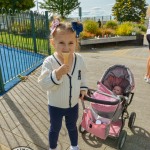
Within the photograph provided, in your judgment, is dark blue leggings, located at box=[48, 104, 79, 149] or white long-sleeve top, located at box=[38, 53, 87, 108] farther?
dark blue leggings, located at box=[48, 104, 79, 149]

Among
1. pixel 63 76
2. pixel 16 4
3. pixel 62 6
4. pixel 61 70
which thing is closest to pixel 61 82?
pixel 63 76

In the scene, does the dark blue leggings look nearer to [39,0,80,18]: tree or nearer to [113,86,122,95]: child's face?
[113,86,122,95]: child's face

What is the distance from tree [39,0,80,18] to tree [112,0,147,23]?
6018mm

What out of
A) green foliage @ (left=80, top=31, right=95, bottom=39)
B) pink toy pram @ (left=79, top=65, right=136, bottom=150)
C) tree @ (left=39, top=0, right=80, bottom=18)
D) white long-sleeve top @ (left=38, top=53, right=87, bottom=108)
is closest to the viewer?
white long-sleeve top @ (left=38, top=53, right=87, bottom=108)

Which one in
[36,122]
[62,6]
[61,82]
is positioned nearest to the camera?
[61,82]

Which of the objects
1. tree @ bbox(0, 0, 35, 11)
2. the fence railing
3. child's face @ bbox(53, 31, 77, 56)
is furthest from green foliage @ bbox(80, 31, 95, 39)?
tree @ bbox(0, 0, 35, 11)

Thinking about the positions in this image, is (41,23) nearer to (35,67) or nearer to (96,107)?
(35,67)

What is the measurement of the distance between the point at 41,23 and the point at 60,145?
533 centimetres

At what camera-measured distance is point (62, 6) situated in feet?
96.2

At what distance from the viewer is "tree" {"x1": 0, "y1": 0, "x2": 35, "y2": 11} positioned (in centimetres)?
2458

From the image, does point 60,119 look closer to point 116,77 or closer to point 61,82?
point 61,82

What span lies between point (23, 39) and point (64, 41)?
5595 mm

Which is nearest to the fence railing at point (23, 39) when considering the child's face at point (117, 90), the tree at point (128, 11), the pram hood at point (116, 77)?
the pram hood at point (116, 77)

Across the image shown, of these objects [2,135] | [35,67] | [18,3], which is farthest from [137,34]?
[18,3]
